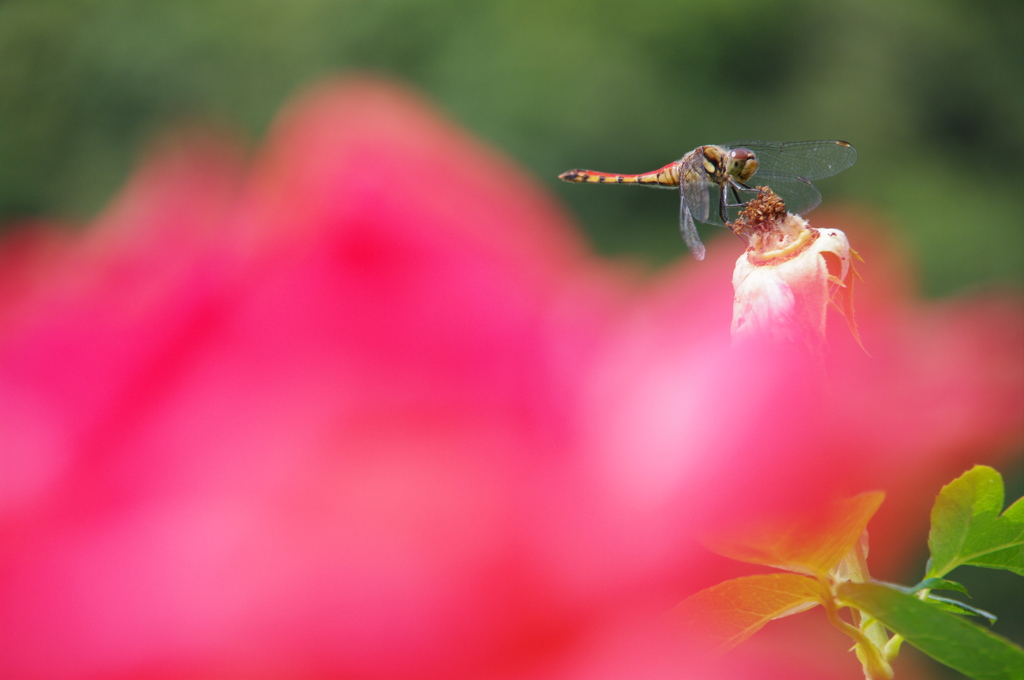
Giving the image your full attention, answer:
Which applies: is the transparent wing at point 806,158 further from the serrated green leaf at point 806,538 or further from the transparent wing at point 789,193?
the serrated green leaf at point 806,538

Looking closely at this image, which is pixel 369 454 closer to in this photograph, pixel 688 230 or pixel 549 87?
pixel 688 230

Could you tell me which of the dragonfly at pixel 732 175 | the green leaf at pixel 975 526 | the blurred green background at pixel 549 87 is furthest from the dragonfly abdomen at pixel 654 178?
the blurred green background at pixel 549 87

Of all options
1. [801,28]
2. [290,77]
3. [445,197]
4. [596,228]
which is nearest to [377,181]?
[445,197]

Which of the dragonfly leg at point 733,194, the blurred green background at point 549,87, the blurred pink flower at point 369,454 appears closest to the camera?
the blurred pink flower at point 369,454

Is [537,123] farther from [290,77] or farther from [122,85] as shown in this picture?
[122,85]

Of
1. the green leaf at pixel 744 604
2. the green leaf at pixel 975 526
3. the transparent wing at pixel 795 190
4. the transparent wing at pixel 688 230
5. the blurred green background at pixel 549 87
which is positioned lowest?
the green leaf at pixel 744 604

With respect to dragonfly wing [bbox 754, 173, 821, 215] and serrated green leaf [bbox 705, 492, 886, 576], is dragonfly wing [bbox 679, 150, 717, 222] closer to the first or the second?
dragonfly wing [bbox 754, 173, 821, 215]

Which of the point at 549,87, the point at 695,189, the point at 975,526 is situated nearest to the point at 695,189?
the point at 695,189
